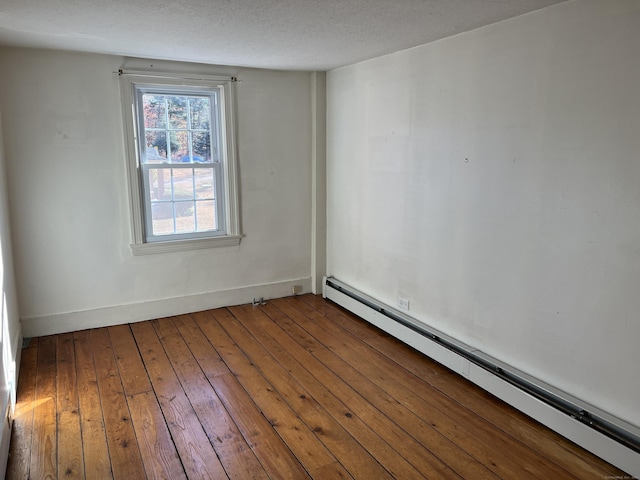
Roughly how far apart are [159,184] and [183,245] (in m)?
0.58

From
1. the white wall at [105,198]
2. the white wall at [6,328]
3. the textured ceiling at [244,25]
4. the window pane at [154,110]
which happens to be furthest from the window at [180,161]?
the white wall at [6,328]

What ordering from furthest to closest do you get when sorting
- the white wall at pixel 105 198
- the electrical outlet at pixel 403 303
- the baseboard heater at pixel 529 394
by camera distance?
the electrical outlet at pixel 403 303, the white wall at pixel 105 198, the baseboard heater at pixel 529 394

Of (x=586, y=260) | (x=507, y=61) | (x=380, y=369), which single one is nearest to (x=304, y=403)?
(x=380, y=369)

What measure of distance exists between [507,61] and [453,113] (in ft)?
1.60

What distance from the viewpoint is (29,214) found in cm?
360

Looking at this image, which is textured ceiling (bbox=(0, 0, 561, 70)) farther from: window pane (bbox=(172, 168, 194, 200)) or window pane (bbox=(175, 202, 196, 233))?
window pane (bbox=(175, 202, 196, 233))

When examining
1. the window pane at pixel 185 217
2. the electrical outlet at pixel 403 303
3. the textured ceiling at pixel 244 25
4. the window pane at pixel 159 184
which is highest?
the textured ceiling at pixel 244 25

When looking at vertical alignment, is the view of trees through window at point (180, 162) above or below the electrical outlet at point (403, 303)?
above

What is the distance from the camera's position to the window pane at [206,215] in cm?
432

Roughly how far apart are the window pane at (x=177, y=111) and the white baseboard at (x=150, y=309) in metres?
1.56

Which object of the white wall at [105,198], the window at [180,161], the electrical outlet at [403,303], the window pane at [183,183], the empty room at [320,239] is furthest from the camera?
the window pane at [183,183]

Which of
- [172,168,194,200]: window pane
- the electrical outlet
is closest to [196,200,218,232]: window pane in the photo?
[172,168,194,200]: window pane

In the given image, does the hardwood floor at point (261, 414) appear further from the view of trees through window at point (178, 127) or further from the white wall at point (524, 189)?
the view of trees through window at point (178, 127)

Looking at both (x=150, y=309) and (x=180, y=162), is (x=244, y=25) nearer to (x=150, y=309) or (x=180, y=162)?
(x=180, y=162)
